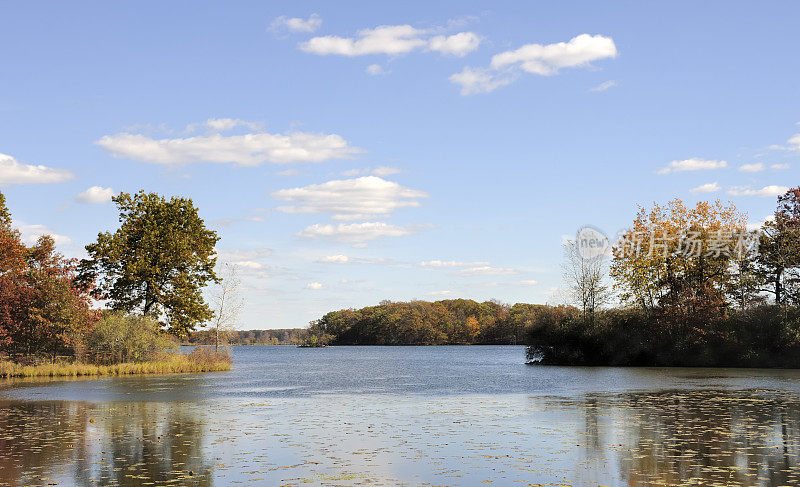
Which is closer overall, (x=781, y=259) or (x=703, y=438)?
(x=703, y=438)

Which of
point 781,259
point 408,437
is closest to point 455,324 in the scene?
point 781,259

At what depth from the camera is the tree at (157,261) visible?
5497 centimetres

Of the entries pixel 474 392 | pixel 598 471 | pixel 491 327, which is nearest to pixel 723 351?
pixel 474 392

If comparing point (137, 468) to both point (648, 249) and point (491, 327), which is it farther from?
point (491, 327)

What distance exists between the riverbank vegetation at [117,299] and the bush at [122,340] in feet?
0.22

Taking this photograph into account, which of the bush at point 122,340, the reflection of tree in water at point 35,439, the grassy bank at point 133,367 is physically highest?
the bush at point 122,340

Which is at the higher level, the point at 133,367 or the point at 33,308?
the point at 33,308

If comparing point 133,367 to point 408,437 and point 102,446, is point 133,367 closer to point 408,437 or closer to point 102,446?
point 102,446

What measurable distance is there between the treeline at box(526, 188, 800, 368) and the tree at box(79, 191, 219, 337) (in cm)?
2977

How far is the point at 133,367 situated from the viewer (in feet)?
164

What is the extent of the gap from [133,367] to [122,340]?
267cm

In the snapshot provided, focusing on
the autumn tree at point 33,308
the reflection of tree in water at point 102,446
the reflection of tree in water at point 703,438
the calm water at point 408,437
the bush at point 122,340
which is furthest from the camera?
the bush at point 122,340

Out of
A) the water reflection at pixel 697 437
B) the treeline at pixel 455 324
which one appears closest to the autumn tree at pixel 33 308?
the water reflection at pixel 697 437

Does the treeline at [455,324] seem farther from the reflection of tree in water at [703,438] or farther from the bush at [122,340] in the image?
the reflection of tree in water at [703,438]
